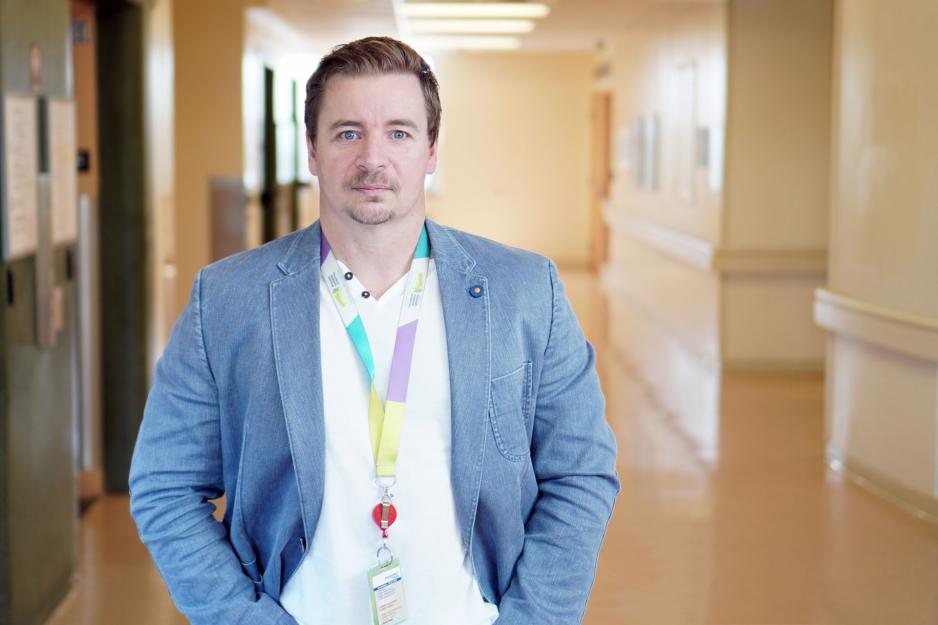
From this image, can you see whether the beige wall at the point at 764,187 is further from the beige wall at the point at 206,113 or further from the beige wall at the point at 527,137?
the beige wall at the point at 527,137

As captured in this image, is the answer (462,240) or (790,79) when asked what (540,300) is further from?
(790,79)

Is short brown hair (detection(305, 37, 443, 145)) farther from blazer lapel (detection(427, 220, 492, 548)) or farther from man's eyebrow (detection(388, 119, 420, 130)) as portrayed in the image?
blazer lapel (detection(427, 220, 492, 548))

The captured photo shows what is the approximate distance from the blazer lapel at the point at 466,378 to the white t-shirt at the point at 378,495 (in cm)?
3

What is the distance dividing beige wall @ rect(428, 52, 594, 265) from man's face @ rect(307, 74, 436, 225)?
17.7 meters

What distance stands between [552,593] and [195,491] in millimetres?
627

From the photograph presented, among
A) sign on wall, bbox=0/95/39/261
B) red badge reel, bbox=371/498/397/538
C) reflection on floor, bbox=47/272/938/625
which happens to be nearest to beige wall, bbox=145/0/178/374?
reflection on floor, bbox=47/272/938/625

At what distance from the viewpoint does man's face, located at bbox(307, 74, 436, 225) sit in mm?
1916

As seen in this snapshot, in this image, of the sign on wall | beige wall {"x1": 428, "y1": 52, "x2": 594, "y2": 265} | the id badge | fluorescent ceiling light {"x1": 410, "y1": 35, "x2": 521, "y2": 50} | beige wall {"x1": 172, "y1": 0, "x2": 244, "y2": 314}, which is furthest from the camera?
beige wall {"x1": 428, "y1": 52, "x2": 594, "y2": 265}

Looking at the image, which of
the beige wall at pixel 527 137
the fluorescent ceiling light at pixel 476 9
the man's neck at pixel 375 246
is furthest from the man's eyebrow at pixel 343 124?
the beige wall at pixel 527 137

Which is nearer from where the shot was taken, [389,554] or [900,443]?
[389,554]

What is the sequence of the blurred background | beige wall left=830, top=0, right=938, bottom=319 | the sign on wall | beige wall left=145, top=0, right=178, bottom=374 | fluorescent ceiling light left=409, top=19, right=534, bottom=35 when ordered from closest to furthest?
the sign on wall, the blurred background, beige wall left=830, top=0, right=938, bottom=319, beige wall left=145, top=0, right=178, bottom=374, fluorescent ceiling light left=409, top=19, right=534, bottom=35

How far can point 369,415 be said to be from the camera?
6.38 ft

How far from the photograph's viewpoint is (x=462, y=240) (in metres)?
2.09

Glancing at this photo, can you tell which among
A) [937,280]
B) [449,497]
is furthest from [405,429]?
[937,280]
